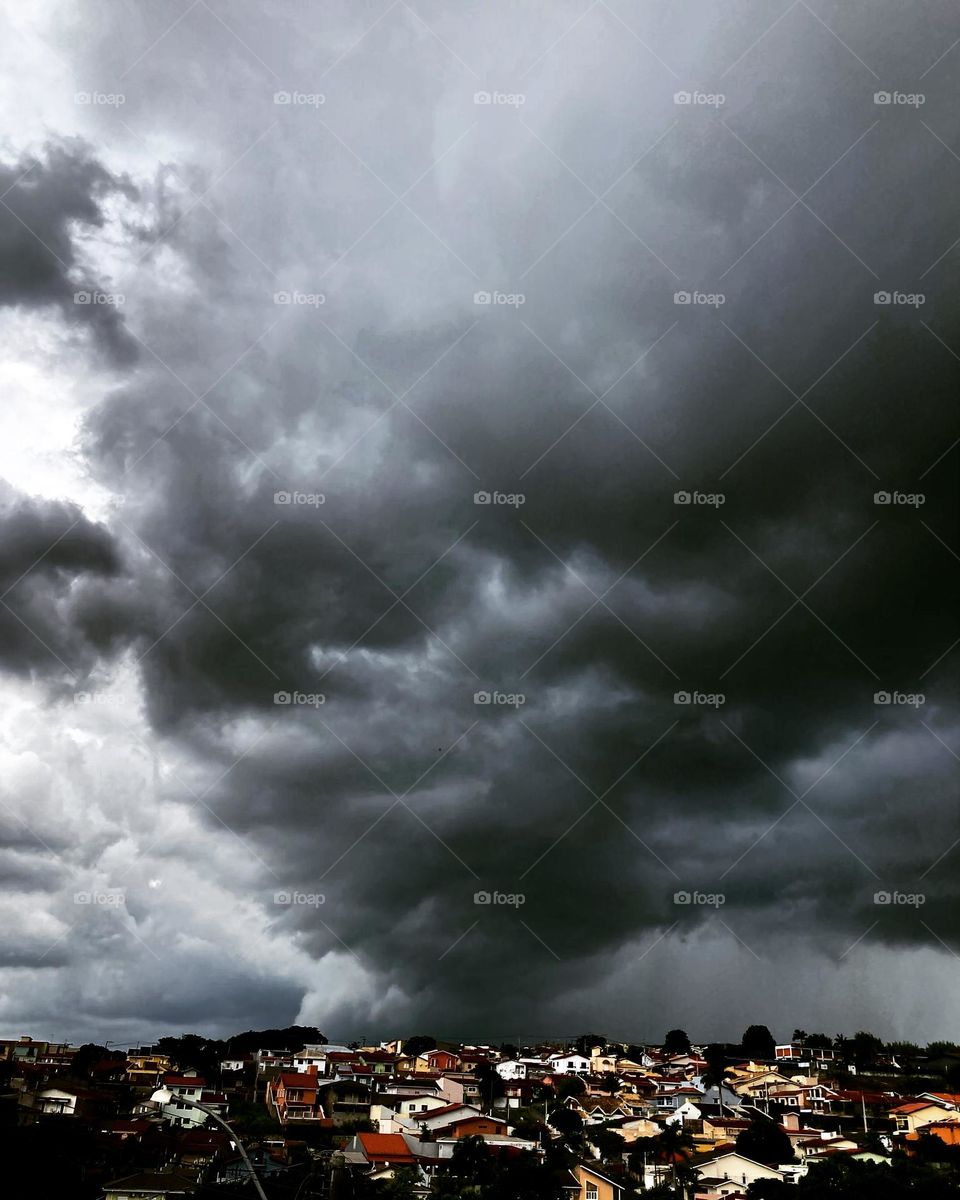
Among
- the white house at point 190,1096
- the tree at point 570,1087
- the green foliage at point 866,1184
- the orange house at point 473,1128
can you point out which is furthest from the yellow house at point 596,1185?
the tree at point 570,1087

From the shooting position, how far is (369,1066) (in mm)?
119812

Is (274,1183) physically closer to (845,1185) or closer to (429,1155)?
(429,1155)

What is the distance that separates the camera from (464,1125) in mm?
82375

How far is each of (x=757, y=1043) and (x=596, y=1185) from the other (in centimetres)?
9671

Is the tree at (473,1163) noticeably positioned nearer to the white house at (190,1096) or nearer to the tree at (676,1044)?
the white house at (190,1096)

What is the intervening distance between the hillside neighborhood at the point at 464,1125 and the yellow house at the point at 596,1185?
0.10m

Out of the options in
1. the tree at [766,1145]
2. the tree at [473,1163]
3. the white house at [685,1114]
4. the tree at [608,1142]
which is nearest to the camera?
the tree at [473,1163]

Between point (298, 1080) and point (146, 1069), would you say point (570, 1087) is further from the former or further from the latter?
point (146, 1069)

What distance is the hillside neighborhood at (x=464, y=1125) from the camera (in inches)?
2448

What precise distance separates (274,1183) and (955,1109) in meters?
60.5

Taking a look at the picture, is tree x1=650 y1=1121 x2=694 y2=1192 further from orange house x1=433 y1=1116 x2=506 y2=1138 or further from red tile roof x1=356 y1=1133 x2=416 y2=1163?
red tile roof x1=356 y1=1133 x2=416 y2=1163

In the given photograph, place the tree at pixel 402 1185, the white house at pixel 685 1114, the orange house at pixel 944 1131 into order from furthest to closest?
the white house at pixel 685 1114
the orange house at pixel 944 1131
the tree at pixel 402 1185

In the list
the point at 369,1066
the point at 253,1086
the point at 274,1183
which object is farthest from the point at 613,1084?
the point at 274,1183

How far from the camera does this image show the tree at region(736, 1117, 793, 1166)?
241 feet
